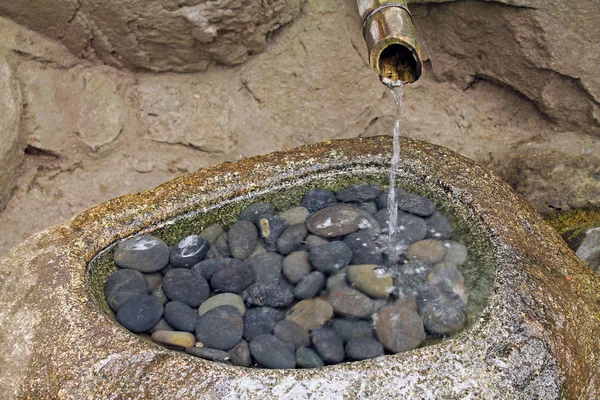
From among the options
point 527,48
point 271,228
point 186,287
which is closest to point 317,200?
point 271,228

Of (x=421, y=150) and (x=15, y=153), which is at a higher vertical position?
(x=15, y=153)

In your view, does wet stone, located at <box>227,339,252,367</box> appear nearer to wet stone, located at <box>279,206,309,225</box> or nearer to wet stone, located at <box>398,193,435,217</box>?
wet stone, located at <box>279,206,309,225</box>

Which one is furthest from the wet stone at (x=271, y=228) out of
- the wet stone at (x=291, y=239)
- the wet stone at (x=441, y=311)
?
the wet stone at (x=441, y=311)

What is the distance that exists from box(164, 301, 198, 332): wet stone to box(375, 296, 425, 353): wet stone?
0.50 meters

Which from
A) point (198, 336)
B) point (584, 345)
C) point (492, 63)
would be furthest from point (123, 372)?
point (492, 63)

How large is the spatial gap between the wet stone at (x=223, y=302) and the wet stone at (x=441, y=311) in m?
0.49

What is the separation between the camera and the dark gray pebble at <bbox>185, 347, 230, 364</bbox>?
1662mm

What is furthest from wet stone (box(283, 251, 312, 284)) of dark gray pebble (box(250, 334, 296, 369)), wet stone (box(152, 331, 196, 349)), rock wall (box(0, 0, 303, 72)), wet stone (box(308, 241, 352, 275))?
rock wall (box(0, 0, 303, 72))

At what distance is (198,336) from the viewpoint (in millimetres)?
1731

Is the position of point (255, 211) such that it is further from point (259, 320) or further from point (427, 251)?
point (427, 251)

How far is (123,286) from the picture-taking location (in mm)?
1855

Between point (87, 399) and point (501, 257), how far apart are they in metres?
1.14

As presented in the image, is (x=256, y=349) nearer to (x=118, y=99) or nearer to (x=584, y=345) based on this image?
(x=584, y=345)

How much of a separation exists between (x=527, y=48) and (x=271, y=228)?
48.6 inches
